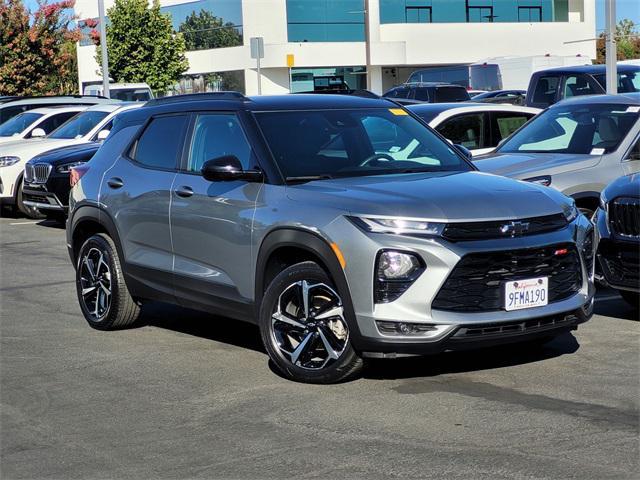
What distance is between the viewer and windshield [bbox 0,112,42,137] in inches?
819

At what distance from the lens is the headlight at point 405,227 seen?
6242mm

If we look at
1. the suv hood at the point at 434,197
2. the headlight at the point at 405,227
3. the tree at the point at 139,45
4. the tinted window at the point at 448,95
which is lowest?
the headlight at the point at 405,227

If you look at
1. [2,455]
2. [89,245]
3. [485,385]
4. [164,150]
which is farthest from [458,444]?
[89,245]

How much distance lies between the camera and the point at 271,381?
6855 millimetres

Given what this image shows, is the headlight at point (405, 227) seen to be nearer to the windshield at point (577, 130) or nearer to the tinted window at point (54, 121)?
the windshield at point (577, 130)

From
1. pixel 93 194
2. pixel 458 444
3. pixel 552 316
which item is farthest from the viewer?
pixel 93 194

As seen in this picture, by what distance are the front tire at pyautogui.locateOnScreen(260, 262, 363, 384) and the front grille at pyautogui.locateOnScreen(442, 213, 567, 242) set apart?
0.77 m

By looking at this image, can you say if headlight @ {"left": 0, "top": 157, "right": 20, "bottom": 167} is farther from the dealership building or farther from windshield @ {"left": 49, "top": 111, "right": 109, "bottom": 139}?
the dealership building

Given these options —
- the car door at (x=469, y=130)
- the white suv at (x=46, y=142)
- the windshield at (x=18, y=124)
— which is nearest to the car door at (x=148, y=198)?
the car door at (x=469, y=130)

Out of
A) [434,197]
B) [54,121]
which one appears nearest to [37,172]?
[54,121]

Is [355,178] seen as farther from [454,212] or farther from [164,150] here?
[164,150]

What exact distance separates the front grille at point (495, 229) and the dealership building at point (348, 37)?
51331 millimetres

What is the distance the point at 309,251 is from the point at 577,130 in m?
5.20

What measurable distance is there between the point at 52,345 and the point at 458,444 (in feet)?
12.6
